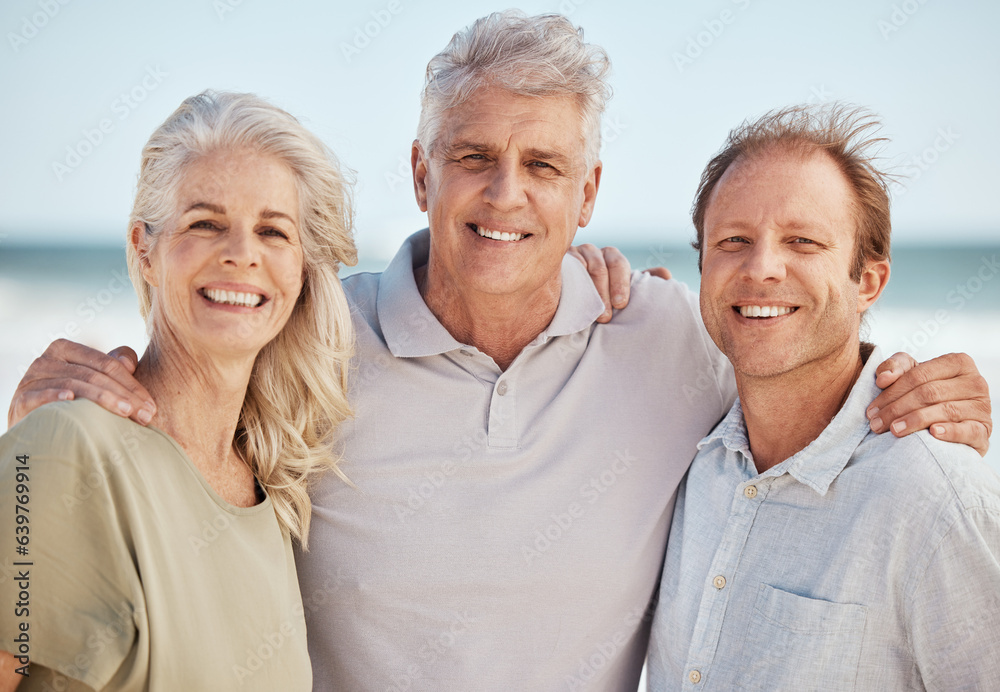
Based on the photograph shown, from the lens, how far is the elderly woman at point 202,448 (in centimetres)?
154

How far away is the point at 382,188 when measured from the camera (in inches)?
582

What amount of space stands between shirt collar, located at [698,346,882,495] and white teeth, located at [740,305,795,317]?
25cm

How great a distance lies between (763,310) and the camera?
2.05 m

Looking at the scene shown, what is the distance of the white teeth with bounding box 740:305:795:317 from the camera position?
202 cm

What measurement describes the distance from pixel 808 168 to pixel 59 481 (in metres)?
1.85

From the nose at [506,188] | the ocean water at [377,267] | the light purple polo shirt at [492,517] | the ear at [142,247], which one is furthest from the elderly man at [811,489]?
the ocean water at [377,267]

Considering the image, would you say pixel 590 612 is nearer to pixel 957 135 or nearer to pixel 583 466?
pixel 583 466

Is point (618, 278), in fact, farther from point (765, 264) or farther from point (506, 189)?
point (765, 264)

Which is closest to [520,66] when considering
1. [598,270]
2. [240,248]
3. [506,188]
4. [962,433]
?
[506,188]

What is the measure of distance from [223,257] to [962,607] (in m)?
1.75

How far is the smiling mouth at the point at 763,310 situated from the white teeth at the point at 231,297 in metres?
1.23

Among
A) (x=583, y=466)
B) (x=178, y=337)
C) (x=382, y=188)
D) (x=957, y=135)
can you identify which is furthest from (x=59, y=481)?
(x=957, y=135)

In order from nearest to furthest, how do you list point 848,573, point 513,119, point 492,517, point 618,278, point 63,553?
point 63,553 < point 848,573 < point 492,517 < point 513,119 < point 618,278

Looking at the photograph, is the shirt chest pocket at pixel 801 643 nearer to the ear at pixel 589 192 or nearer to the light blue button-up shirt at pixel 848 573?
the light blue button-up shirt at pixel 848 573
